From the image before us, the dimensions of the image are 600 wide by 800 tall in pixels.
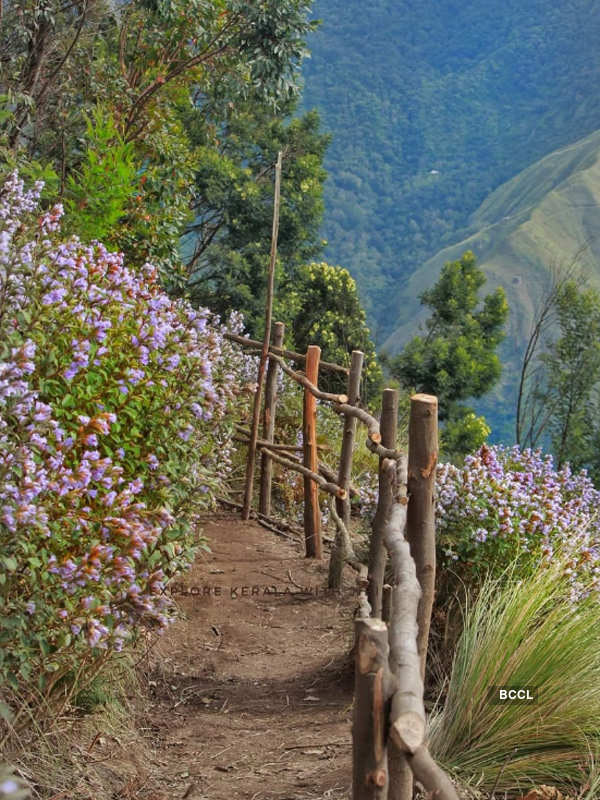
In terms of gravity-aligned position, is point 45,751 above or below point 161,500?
below

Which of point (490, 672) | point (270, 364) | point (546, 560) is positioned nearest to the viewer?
point (490, 672)

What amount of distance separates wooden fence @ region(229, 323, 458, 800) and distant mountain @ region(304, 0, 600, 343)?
76.8 m

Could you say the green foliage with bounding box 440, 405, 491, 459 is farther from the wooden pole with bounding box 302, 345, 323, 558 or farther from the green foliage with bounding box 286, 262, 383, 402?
the wooden pole with bounding box 302, 345, 323, 558

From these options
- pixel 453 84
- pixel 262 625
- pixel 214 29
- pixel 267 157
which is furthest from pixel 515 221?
pixel 262 625

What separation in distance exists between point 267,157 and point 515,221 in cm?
5638

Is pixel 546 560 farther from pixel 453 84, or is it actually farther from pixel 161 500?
pixel 453 84

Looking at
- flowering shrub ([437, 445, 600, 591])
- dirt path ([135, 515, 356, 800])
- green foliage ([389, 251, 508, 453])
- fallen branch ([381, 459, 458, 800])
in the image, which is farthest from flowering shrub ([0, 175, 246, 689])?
green foliage ([389, 251, 508, 453])

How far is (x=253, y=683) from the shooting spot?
4.38m

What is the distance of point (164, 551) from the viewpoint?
347cm

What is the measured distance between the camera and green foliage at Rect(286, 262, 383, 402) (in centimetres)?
1970

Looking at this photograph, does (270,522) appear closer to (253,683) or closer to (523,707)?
(253,683)

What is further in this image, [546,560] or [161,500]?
[546,560]

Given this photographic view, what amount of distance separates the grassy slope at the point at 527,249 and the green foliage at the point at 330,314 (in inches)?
1712

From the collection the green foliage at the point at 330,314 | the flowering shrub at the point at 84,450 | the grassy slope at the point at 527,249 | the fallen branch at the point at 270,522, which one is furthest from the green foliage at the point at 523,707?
the grassy slope at the point at 527,249
